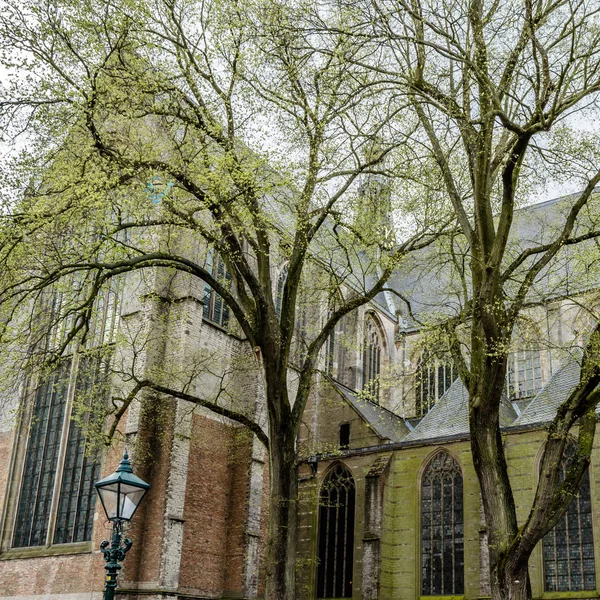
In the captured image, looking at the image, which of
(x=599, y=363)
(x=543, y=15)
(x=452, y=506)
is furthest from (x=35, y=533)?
(x=543, y=15)

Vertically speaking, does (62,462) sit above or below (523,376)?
below

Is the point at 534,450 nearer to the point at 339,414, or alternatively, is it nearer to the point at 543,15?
the point at 339,414

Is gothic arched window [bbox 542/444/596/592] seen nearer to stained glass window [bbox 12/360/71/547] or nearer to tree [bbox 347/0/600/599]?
tree [bbox 347/0/600/599]

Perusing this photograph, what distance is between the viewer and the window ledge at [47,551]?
56.7ft

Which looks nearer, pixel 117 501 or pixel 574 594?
pixel 117 501

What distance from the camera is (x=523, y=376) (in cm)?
2372

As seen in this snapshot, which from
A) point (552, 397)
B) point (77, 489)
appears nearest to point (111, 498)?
point (77, 489)

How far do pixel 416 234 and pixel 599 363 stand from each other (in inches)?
201

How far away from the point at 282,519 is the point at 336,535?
9.32 m

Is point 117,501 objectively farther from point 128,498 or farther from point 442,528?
point 442,528

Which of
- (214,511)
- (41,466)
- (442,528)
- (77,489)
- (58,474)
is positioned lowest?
(442,528)

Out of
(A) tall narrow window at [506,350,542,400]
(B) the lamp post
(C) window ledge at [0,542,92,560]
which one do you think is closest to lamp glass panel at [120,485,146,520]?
(B) the lamp post

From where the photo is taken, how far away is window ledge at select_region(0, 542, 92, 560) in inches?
681

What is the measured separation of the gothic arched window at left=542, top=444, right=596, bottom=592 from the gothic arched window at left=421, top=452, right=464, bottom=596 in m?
2.08
